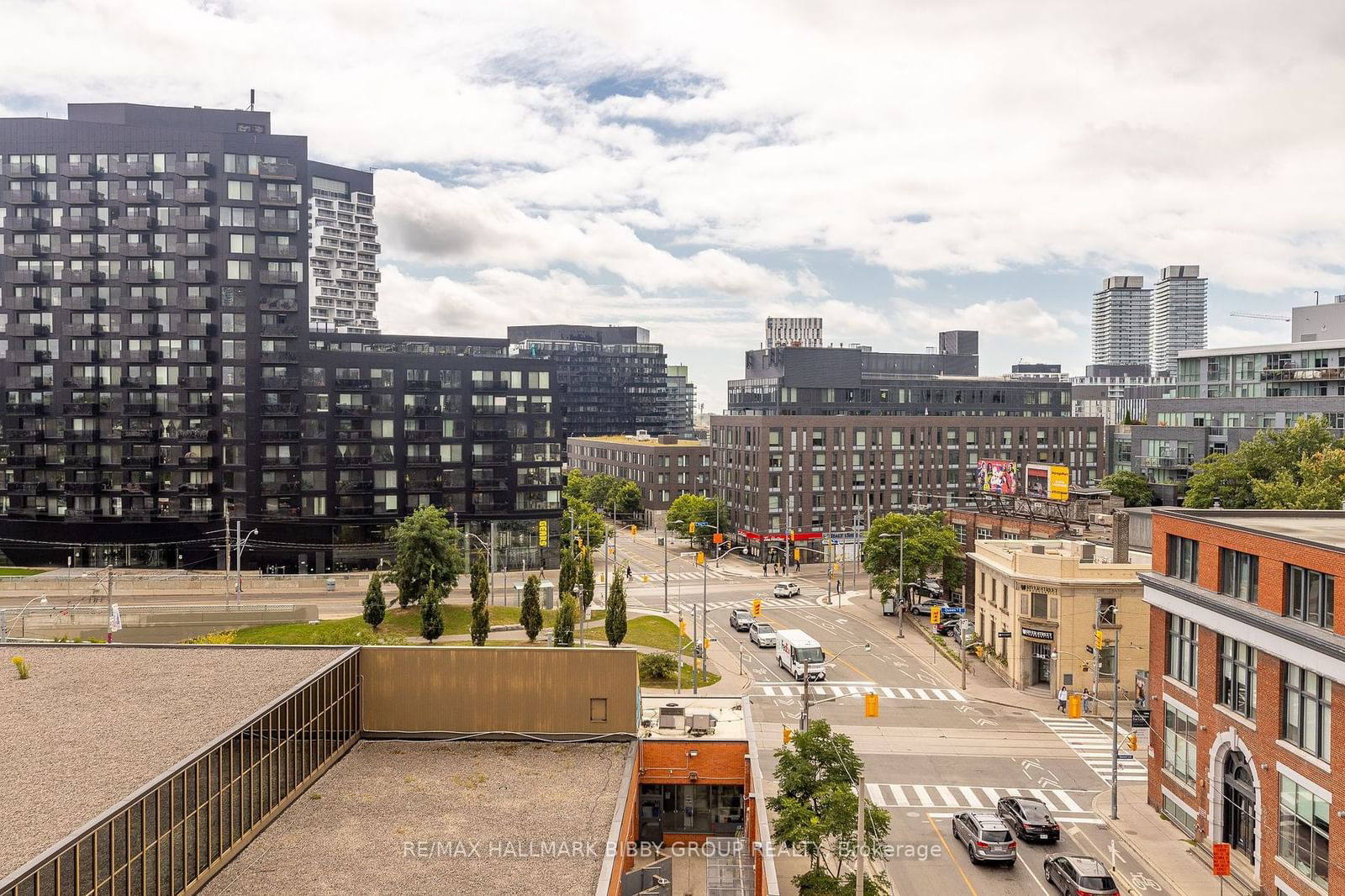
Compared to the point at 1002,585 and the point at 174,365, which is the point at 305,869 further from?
the point at 174,365

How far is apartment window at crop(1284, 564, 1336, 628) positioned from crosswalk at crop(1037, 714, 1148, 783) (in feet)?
55.4

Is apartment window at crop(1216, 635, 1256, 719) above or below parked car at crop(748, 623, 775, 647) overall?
above

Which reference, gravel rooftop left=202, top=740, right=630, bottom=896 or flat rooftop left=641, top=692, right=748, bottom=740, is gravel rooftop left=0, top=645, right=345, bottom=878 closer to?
gravel rooftop left=202, top=740, right=630, bottom=896

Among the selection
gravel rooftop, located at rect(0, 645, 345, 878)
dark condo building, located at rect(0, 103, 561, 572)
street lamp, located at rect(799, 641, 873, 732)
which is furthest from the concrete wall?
dark condo building, located at rect(0, 103, 561, 572)

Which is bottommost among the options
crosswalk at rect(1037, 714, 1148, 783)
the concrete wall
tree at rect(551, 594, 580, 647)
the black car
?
crosswalk at rect(1037, 714, 1148, 783)

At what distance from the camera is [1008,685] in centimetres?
6938

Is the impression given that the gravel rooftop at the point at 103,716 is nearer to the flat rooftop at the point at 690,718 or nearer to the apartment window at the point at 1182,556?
the flat rooftop at the point at 690,718

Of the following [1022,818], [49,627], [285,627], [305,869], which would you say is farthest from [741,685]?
[49,627]

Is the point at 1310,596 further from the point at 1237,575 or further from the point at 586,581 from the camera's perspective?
the point at 586,581

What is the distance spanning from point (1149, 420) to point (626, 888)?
12930 centimetres

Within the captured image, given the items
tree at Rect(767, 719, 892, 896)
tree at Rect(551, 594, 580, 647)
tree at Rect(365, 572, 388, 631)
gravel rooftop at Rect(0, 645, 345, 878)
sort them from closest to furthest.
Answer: gravel rooftop at Rect(0, 645, 345, 878)
tree at Rect(767, 719, 892, 896)
tree at Rect(551, 594, 580, 647)
tree at Rect(365, 572, 388, 631)

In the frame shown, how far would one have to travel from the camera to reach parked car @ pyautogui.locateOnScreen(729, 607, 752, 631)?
282 feet

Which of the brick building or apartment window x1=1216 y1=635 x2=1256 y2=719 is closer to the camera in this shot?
the brick building

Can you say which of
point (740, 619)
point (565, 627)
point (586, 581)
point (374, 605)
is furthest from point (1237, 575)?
point (374, 605)
